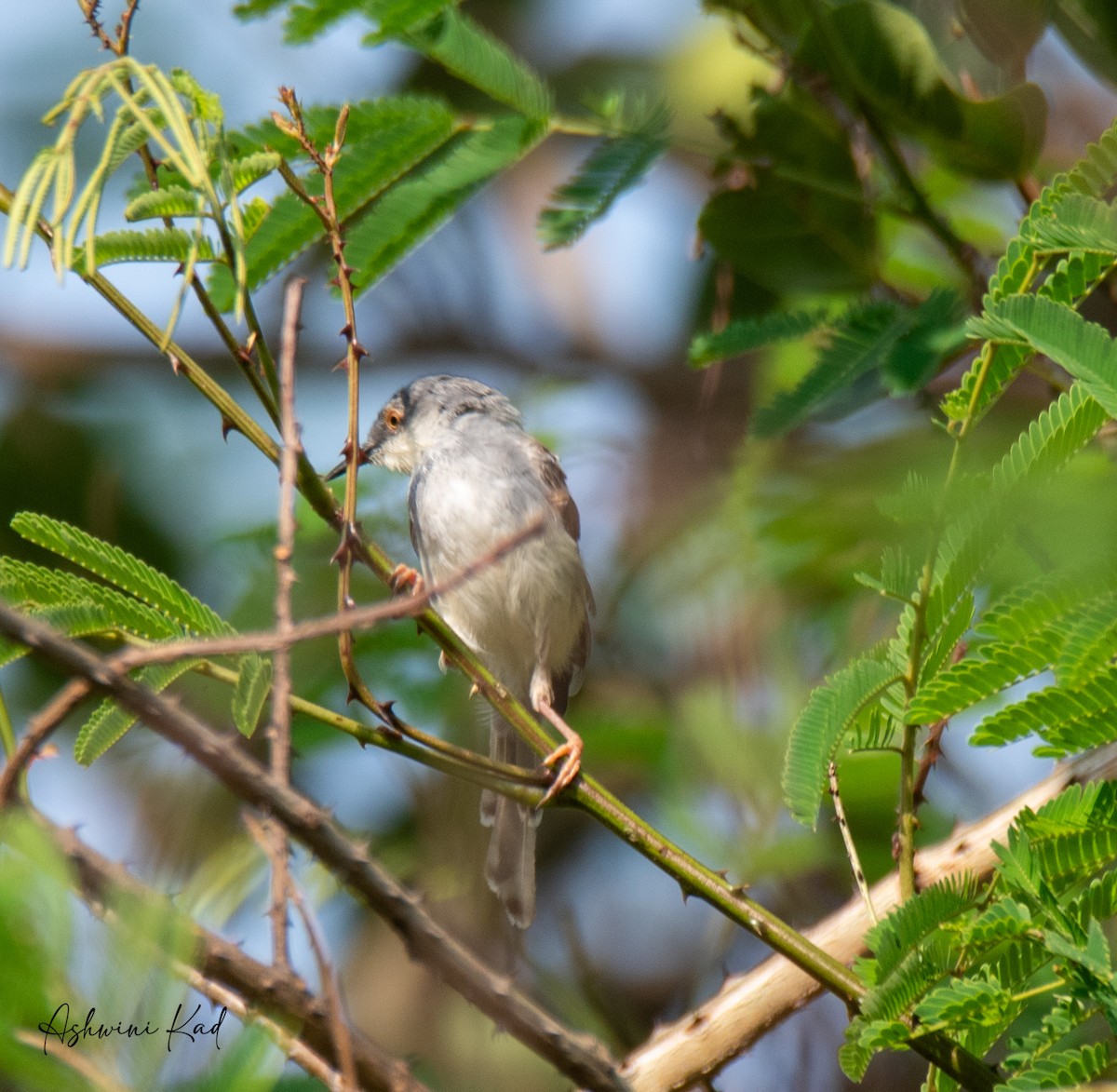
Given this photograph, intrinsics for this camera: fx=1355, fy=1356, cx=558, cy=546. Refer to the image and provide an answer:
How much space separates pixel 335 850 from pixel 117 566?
902 millimetres

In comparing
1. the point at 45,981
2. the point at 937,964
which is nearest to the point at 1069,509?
the point at 937,964

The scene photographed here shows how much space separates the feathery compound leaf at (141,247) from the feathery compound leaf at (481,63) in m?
1.18

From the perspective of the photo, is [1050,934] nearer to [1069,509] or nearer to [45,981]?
[1069,509]

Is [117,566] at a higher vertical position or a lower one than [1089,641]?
lower

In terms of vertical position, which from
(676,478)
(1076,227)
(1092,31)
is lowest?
(676,478)

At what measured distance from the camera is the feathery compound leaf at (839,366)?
334 cm

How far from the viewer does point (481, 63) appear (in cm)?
341

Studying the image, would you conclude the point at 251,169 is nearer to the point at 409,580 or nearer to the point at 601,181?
the point at 601,181

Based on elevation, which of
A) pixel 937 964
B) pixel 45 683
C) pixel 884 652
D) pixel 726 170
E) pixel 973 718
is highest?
pixel 726 170

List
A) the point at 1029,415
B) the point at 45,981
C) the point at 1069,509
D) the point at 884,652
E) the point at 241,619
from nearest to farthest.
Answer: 1. the point at 45,981
2. the point at 1069,509
3. the point at 884,652
4. the point at 1029,415
5. the point at 241,619

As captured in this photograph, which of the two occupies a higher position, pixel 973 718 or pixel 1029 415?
pixel 1029 415

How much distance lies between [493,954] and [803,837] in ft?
3.90

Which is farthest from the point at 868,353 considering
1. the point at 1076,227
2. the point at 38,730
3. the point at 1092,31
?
the point at 38,730

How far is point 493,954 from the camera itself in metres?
4.88
